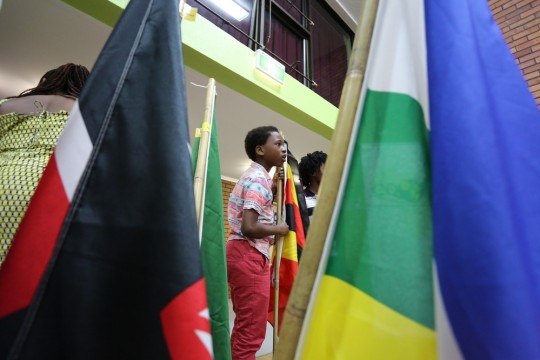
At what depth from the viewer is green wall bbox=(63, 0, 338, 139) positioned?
2.22 meters

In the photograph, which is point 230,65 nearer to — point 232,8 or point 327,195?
point 232,8

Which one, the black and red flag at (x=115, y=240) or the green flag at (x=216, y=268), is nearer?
the black and red flag at (x=115, y=240)

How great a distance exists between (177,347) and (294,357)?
6.7 inches

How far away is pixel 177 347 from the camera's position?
1.27 ft

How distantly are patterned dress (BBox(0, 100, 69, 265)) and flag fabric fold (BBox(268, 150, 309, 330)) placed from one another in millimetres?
1185

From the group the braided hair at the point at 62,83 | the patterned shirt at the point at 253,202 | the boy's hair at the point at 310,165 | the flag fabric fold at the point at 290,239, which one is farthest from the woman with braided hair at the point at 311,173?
the braided hair at the point at 62,83

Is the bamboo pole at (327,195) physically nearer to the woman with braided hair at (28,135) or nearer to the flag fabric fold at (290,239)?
the woman with braided hair at (28,135)

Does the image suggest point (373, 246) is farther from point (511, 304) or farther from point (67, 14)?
point (67, 14)

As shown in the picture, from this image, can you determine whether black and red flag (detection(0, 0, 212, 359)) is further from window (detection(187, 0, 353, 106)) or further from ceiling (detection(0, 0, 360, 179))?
window (detection(187, 0, 353, 106))

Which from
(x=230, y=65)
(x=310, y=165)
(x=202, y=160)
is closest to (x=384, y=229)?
(x=202, y=160)

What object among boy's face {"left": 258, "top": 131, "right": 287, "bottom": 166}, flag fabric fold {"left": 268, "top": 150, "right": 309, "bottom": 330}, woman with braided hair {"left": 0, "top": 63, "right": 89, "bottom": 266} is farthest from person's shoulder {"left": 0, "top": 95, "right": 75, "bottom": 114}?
flag fabric fold {"left": 268, "top": 150, "right": 309, "bottom": 330}

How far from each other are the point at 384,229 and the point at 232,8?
153 inches

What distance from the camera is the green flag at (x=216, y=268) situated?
908 millimetres

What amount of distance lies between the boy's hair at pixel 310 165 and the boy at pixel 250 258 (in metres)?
0.66
